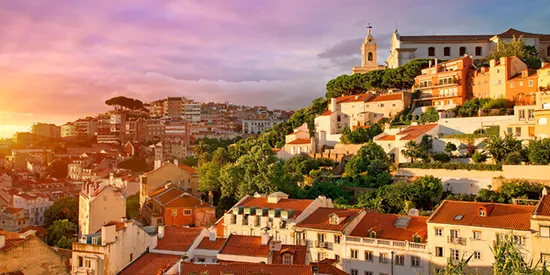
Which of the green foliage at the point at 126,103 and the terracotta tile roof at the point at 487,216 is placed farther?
the green foliage at the point at 126,103

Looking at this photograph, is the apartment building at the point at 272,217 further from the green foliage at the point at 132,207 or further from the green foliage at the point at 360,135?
the green foliage at the point at 360,135

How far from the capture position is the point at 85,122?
559 feet

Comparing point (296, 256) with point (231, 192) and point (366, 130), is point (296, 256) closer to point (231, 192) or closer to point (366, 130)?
point (231, 192)

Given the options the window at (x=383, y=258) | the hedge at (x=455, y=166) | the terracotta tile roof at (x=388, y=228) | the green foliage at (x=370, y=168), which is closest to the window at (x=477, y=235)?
the terracotta tile roof at (x=388, y=228)

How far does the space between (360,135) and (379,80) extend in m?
19.2

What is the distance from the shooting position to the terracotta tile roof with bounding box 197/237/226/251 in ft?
124

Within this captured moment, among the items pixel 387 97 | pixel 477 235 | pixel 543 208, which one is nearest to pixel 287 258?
pixel 477 235

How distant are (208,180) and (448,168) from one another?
26383 millimetres

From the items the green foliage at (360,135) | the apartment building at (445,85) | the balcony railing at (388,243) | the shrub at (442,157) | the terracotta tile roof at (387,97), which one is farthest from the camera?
the terracotta tile roof at (387,97)

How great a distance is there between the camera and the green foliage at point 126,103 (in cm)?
16562

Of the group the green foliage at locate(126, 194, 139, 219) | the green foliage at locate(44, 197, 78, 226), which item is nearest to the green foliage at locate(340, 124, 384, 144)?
the green foliage at locate(126, 194, 139, 219)

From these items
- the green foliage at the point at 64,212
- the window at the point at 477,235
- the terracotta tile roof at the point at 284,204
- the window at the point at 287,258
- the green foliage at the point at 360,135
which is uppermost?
the green foliage at the point at 360,135

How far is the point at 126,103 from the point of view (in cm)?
16888

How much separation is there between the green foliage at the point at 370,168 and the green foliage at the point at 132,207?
2401 cm
